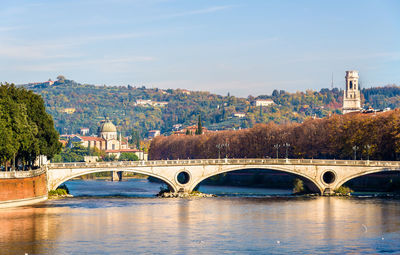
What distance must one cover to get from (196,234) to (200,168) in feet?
135

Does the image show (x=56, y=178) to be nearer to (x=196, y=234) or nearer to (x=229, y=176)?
(x=196, y=234)

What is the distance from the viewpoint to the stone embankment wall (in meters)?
87.1

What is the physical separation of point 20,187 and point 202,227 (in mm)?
23618

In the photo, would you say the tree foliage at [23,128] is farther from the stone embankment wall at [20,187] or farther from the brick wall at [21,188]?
the brick wall at [21,188]

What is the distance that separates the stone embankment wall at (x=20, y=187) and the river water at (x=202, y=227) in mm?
1471

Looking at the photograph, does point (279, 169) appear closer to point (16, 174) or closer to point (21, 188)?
point (21, 188)

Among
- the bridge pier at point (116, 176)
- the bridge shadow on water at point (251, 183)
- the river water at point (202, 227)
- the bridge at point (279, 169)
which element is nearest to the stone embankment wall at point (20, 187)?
the river water at point (202, 227)

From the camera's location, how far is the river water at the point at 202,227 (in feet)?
214

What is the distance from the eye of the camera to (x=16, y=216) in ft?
267

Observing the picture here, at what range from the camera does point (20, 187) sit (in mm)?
90938

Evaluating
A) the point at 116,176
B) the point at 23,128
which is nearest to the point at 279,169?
the point at 23,128

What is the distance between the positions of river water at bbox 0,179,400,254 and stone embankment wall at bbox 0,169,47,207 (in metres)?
1.47

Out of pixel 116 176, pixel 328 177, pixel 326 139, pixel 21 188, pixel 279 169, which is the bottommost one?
pixel 21 188

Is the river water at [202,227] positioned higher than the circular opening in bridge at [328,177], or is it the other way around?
the circular opening in bridge at [328,177]
